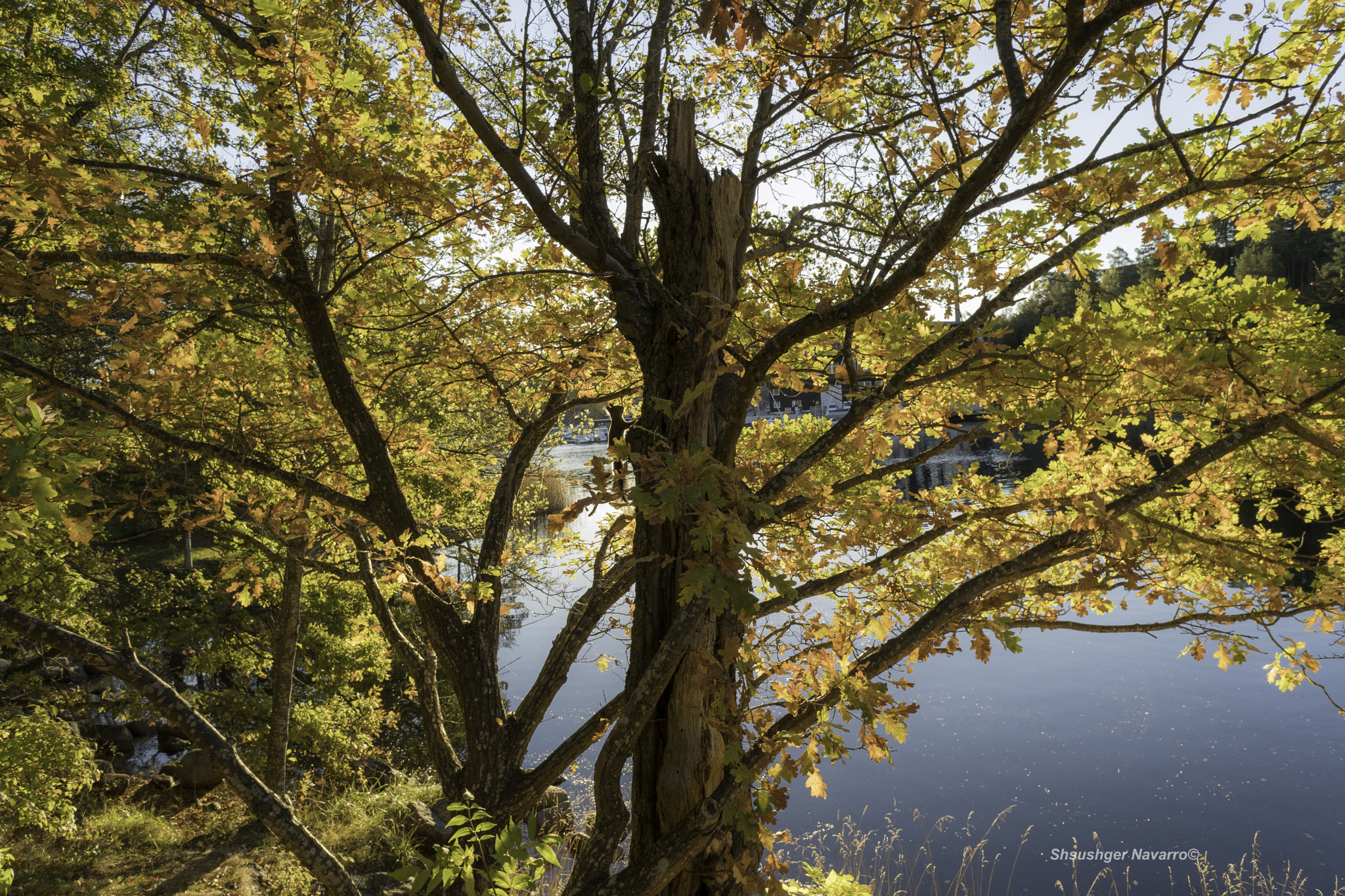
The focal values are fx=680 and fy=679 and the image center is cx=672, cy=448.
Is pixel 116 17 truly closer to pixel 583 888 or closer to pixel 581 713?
pixel 583 888

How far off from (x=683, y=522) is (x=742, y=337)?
77.9 inches

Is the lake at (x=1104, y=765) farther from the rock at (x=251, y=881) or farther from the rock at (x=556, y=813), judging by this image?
the rock at (x=251, y=881)

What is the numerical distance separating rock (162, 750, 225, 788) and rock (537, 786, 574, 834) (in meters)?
4.52

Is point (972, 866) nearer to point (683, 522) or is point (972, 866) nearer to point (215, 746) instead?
point (683, 522)

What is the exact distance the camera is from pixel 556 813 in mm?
8344

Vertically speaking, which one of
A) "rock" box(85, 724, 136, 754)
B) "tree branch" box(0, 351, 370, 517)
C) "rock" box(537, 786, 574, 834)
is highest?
"tree branch" box(0, 351, 370, 517)

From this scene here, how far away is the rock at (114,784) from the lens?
8281 mm

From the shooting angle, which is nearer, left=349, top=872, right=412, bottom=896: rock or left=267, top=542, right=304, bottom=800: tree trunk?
left=349, top=872, right=412, bottom=896: rock

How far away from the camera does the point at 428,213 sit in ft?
→ 9.67

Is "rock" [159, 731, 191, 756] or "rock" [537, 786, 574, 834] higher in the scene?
"rock" [159, 731, 191, 756]

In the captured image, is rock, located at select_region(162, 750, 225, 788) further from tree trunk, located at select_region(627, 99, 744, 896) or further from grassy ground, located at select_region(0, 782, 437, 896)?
tree trunk, located at select_region(627, 99, 744, 896)

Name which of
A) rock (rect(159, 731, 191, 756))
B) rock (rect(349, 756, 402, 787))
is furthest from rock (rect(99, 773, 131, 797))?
rock (rect(349, 756, 402, 787))

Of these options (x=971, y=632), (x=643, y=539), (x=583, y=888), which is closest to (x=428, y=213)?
(x=643, y=539)

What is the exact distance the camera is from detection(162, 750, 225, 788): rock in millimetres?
9156
